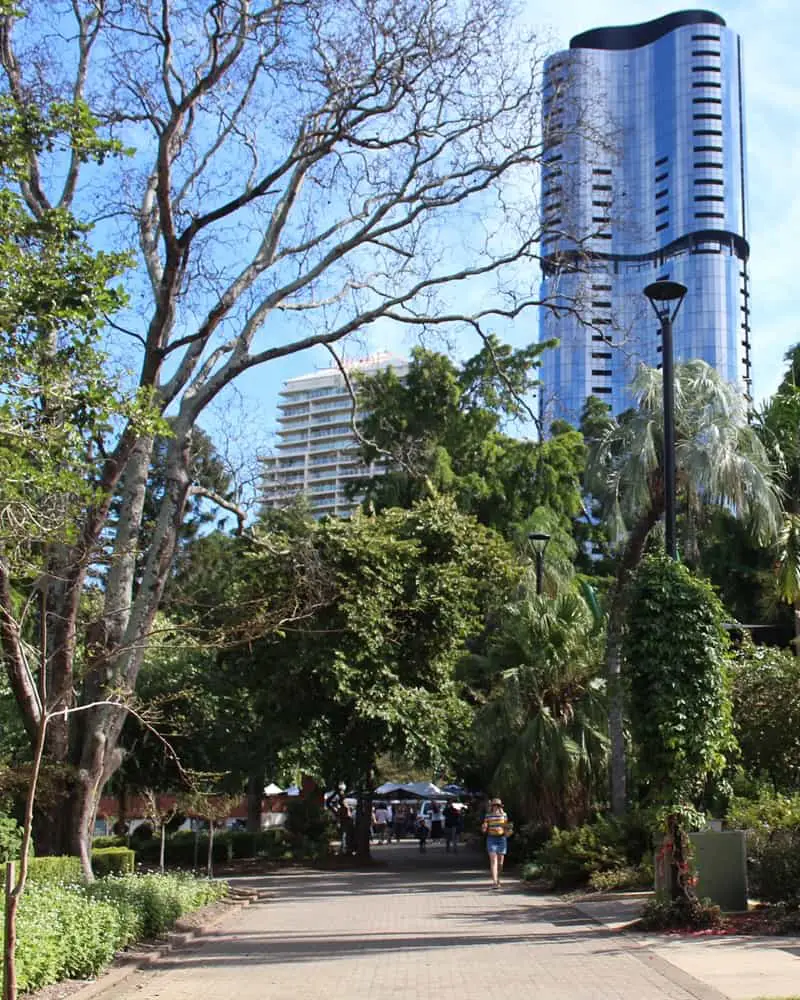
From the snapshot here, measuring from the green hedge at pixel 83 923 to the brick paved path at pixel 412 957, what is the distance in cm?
49

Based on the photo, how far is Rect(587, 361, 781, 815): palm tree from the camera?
1872 cm

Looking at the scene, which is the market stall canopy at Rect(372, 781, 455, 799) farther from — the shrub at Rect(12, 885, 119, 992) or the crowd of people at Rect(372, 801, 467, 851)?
the shrub at Rect(12, 885, 119, 992)

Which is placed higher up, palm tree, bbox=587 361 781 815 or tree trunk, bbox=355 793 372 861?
palm tree, bbox=587 361 781 815

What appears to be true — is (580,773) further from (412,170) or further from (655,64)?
(655,64)

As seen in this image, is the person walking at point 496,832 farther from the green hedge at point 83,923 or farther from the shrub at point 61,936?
the shrub at point 61,936

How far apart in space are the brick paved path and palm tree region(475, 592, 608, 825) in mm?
4873


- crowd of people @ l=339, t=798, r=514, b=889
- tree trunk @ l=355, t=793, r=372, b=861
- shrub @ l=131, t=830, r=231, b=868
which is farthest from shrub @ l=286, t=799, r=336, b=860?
shrub @ l=131, t=830, r=231, b=868

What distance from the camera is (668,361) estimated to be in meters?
13.9

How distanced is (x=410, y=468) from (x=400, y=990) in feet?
36.4

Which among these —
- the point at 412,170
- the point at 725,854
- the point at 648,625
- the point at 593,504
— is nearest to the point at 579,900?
the point at 725,854

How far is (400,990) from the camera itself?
30.1 ft

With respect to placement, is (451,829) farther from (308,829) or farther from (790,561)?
(790,561)

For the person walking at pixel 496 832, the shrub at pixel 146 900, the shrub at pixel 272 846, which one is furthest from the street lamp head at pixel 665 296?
the shrub at pixel 272 846

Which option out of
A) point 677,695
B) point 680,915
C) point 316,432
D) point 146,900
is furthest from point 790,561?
point 316,432
